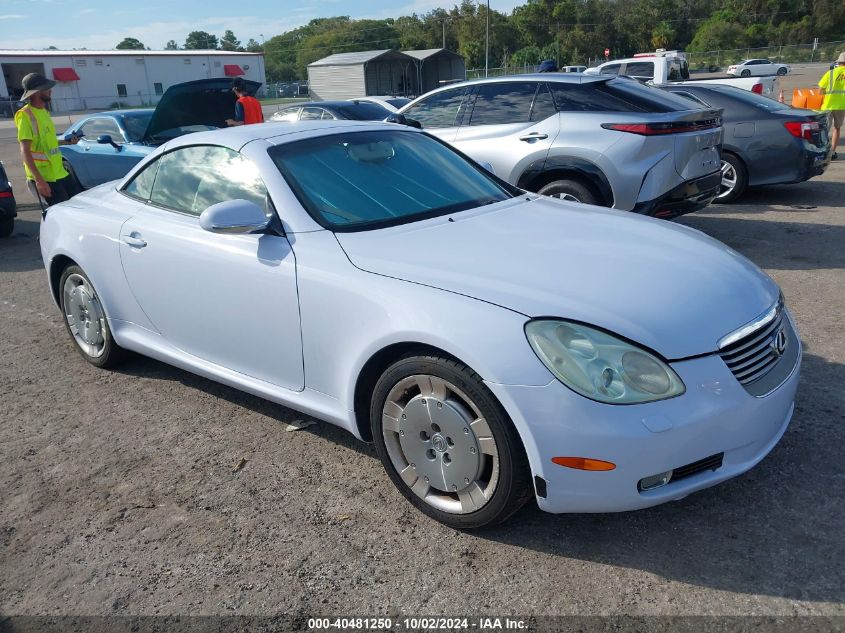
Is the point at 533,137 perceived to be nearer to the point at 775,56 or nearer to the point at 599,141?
the point at 599,141

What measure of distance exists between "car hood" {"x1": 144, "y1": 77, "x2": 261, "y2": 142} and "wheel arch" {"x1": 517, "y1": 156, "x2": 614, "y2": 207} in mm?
4081

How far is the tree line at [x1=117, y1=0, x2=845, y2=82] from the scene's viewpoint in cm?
7388

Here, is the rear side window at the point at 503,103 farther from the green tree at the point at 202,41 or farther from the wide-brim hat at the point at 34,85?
the green tree at the point at 202,41

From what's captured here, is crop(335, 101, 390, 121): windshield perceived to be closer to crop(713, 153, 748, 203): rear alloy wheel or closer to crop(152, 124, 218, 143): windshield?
crop(152, 124, 218, 143): windshield

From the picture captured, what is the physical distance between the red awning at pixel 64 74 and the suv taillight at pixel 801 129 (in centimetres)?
6616

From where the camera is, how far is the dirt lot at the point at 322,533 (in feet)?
8.34

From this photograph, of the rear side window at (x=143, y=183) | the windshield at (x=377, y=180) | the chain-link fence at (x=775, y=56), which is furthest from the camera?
the chain-link fence at (x=775, y=56)

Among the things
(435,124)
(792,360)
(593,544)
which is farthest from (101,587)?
(435,124)

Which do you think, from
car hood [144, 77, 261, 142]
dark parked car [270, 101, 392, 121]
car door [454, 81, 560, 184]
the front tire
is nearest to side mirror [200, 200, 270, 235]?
the front tire

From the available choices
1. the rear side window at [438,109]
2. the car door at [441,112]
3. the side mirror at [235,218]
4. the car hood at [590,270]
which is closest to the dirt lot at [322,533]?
the car hood at [590,270]

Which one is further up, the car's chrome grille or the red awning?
the car's chrome grille

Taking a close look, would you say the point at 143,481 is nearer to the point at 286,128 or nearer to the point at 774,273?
the point at 286,128

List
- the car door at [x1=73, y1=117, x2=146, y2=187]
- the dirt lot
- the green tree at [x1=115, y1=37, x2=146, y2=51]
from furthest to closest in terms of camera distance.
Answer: the green tree at [x1=115, y1=37, x2=146, y2=51] < the car door at [x1=73, y1=117, x2=146, y2=187] < the dirt lot

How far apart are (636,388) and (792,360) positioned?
951mm
